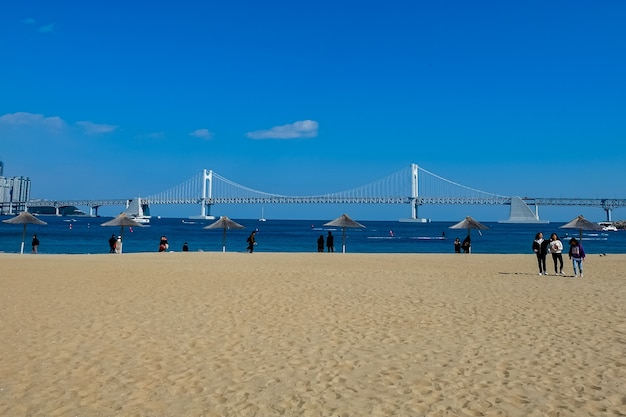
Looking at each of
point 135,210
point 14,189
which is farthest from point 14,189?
point 135,210

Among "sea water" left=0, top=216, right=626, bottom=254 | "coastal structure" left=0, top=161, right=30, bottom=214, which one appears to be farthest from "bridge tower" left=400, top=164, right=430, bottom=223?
"coastal structure" left=0, top=161, right=30, bottom=214

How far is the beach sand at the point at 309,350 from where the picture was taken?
3.23m

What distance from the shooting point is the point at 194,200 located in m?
93.1

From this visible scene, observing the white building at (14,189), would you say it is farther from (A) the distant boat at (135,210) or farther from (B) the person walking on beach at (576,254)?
(B) the person walking on beach at (576,254)

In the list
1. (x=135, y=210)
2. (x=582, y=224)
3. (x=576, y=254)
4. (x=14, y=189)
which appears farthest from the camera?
(x=14, y=189)

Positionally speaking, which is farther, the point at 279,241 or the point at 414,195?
the point at 414,195

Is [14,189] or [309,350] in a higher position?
[14,189]

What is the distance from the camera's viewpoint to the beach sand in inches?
127

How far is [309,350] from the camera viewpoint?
4.54 meters

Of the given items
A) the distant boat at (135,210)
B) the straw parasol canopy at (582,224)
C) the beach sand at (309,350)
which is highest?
the distant boat at (135,210)

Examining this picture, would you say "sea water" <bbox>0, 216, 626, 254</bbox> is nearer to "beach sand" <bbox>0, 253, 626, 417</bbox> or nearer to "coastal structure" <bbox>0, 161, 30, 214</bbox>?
"beach sand" <bbox>0, 253, 626, 417</bbox>

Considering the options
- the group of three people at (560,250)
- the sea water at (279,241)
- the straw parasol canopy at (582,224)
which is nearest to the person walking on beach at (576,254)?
the group of three people at (560,250)

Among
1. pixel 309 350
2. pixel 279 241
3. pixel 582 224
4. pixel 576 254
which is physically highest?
pixel 582 224

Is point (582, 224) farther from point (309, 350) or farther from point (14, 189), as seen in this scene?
point (14, 189)
